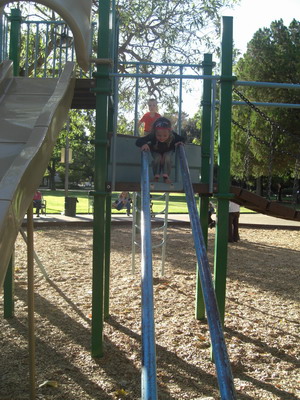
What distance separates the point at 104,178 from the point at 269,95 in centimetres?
1862

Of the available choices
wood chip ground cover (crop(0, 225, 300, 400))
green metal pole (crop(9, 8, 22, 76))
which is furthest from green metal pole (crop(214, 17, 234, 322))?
green metal pole (crop(9, 8, 22, 76))

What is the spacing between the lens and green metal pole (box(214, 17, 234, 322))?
4027mm

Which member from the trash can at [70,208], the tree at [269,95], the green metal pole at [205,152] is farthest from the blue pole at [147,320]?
the tree at [269,95]

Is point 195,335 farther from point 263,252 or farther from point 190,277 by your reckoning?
point 263,252

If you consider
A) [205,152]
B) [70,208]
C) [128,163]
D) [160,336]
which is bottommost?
[160,336]

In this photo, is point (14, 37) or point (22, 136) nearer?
point (22, 136)

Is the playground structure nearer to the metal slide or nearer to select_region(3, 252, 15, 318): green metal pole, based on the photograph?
the metal slide

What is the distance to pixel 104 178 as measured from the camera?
4027mm

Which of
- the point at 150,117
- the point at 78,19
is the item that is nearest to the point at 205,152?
the point at 150,117

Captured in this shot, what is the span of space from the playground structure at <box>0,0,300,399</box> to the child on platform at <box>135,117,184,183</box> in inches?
6.7

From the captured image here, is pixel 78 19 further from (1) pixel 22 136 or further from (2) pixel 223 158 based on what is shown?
(2) pixel 223 158

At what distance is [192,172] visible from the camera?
470 cm

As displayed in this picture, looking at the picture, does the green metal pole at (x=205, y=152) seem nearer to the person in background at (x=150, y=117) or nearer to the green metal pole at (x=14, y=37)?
the person in background at (x=150, y=117)

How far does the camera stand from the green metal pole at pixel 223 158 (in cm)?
403
